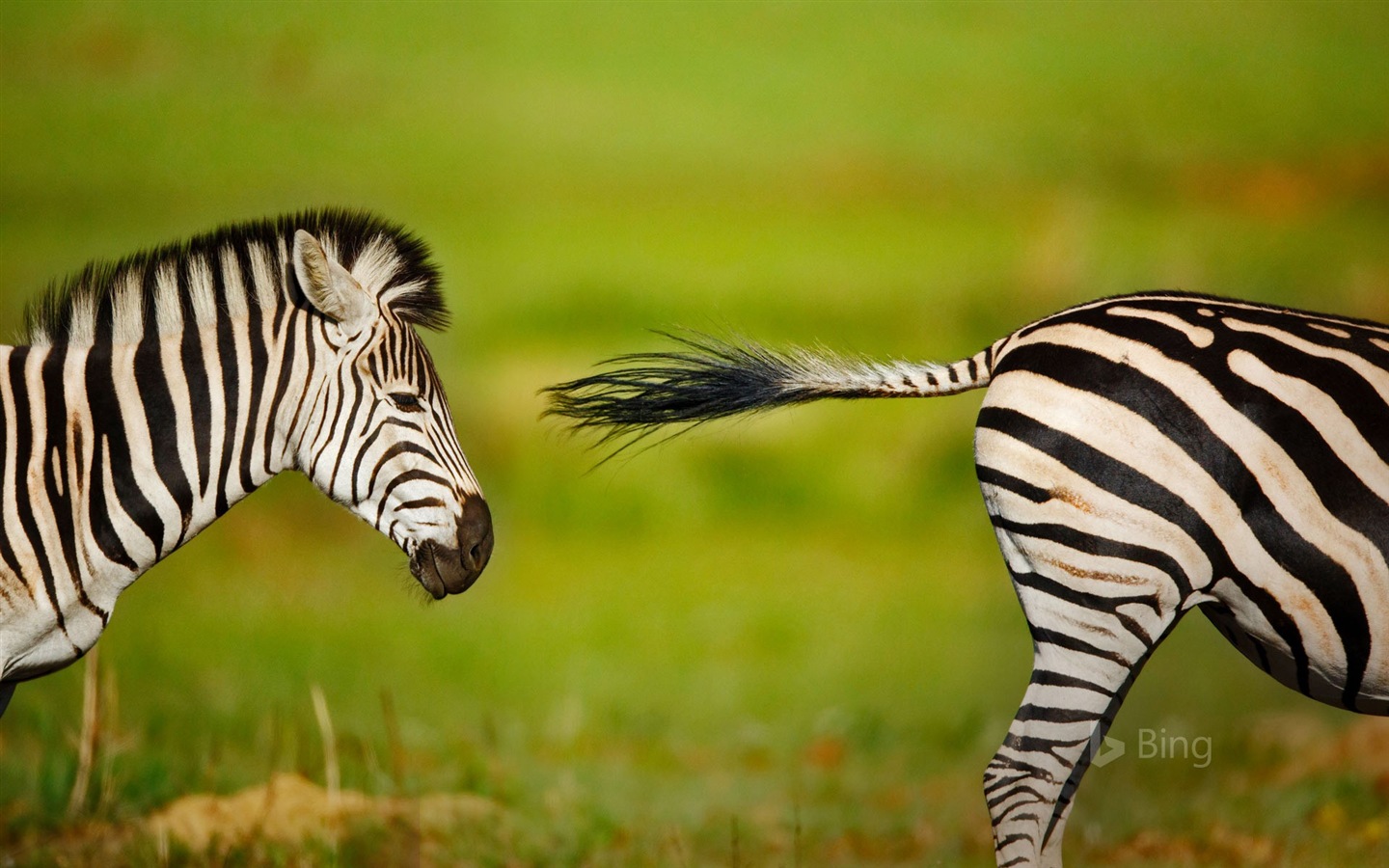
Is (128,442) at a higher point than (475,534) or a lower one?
higher

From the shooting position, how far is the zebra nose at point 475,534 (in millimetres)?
2965

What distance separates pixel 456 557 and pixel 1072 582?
164 centimetres

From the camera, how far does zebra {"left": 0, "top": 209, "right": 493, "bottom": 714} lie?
2893mm

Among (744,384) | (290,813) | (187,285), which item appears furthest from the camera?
(290,813)

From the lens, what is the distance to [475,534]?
2973 millimetres

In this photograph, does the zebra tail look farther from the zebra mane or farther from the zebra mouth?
the zebra mane

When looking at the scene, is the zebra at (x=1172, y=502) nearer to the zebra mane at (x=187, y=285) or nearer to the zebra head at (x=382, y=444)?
the zebra head at (x=382, y=444)

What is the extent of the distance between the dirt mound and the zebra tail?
7.72 feet

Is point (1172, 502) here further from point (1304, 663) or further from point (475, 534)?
point (475, 534)

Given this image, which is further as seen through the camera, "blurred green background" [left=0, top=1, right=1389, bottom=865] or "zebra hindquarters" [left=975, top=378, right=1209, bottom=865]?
"blurred green background" [left=0, top=1, right=1389, bottom=865]

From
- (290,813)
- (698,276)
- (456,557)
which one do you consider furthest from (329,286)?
(698,276)

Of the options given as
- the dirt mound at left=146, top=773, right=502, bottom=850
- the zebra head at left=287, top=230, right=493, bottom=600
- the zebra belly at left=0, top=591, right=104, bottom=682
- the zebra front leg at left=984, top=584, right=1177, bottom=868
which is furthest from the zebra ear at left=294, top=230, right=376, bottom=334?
the dirt mound at left=146, top=773, right=502, bottom=850

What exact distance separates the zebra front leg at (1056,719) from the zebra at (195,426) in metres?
1.54

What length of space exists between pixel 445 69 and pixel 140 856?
426 cm
